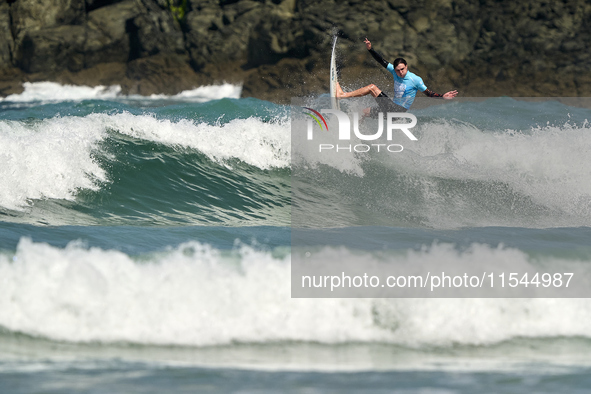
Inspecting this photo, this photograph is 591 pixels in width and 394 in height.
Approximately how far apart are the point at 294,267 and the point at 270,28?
864 inches

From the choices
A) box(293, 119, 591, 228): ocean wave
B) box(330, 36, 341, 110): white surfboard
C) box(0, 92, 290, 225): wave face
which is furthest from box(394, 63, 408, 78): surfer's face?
box(0, 92, 290, 225): wave face

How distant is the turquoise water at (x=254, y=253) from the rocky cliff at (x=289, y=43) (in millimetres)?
13229

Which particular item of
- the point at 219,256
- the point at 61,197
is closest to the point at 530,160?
the point at 219,256

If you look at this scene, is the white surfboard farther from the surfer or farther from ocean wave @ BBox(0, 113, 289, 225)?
ocean wave @ BBox(0, 113, 289, 225)

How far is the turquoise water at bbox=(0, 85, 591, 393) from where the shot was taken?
3477 mm

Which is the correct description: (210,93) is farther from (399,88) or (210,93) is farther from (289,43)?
(399,88)

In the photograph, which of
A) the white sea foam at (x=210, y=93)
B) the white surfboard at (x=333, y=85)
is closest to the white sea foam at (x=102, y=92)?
the white sea foam at (x=210, y=93)

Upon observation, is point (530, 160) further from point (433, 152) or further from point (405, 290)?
point (405, 290)

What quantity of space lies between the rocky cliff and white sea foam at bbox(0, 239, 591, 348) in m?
17.4

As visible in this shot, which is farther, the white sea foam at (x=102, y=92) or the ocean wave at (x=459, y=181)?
the white sea foam at (x=102, y=92)

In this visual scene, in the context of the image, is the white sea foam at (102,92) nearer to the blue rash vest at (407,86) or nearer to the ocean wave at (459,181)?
the ocean wave at (459,181)

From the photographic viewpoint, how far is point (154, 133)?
8531 mm

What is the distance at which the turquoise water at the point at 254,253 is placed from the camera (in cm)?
348

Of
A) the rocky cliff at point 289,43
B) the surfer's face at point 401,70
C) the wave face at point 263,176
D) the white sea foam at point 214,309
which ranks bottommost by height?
the white sea foam at point 214,309
